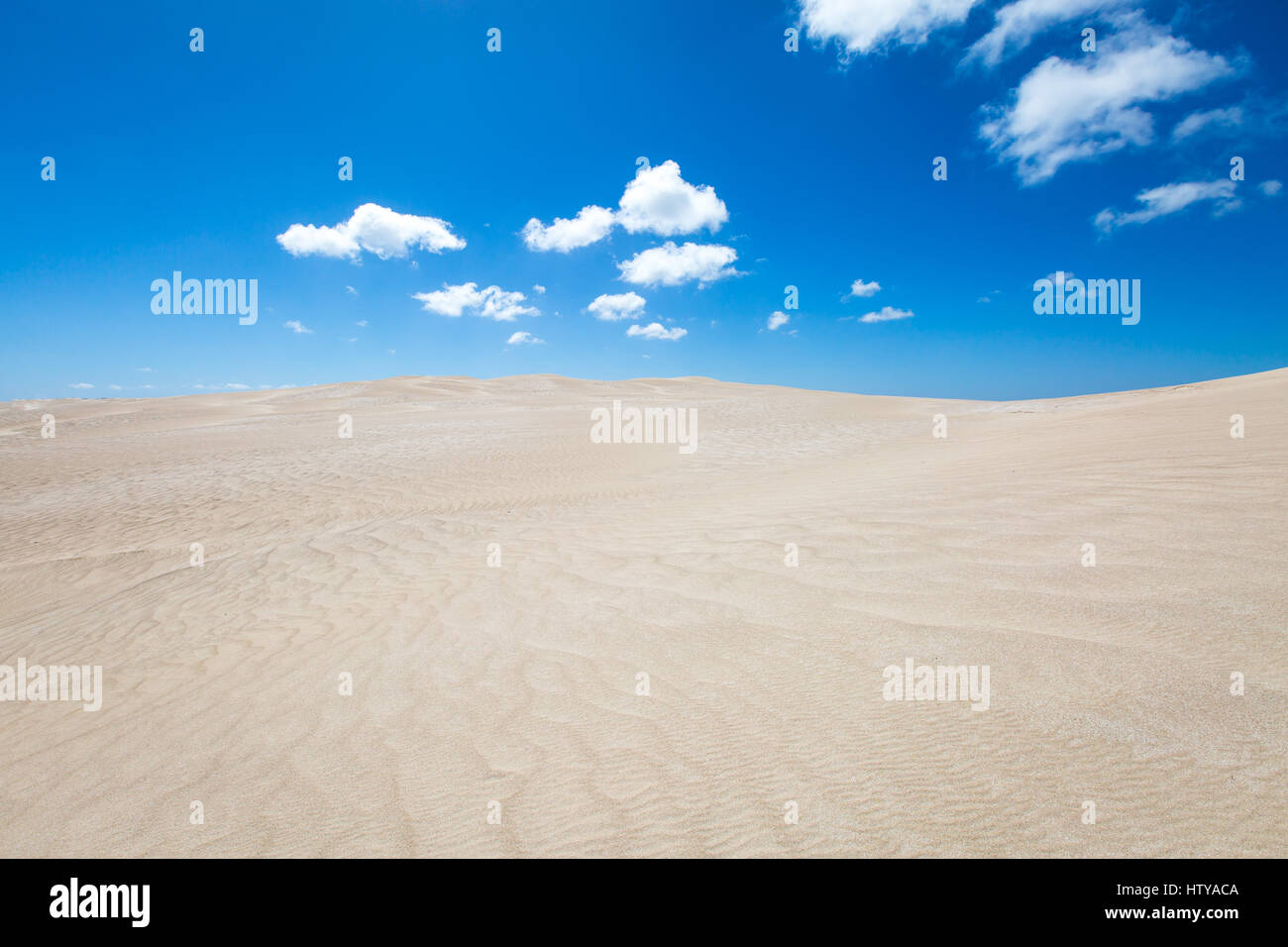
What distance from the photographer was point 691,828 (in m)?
2.53

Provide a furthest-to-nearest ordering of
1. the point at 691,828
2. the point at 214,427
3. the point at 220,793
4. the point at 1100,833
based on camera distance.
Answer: the point at 214,427 < the point at 220,793 < the point at 691,828 < the point at 1100,833

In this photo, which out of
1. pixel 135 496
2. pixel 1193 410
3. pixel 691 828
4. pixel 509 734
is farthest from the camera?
pixel 135 496

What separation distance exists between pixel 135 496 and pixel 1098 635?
17.1 m

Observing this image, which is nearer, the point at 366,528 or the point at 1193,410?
the point at 366,528

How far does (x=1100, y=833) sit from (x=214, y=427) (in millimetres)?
32242

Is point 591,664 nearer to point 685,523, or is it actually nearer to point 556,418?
point 685,523

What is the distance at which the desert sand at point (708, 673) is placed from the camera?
8.29 feet

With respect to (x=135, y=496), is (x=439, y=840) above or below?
below

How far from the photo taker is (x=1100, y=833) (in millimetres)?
2201

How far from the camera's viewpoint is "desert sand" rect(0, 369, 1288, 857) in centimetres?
253

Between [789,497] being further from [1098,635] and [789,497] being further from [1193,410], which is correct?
[1193,410]

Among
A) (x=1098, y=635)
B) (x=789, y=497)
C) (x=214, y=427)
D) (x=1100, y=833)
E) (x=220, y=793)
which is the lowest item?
(x=220, y=793)

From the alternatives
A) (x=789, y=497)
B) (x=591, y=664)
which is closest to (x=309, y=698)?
(x=591, y=664)

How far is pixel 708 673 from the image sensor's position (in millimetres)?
3871
